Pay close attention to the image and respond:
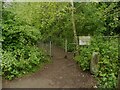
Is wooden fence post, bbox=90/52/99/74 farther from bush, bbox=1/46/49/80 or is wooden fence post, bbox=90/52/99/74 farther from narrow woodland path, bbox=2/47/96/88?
bush, bbox=1/46/49/80

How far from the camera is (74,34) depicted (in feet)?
21.3

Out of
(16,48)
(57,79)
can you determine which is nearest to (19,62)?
(16,48)

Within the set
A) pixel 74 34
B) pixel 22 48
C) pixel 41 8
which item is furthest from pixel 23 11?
pixel 74 34

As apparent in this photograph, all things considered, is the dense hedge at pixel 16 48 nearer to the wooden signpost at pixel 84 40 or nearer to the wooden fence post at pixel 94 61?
the wooden signpost at pixel 84 40

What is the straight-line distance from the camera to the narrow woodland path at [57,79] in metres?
4.50

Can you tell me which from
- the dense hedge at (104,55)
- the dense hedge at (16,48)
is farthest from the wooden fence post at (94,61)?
the dense hedge at (16,48)

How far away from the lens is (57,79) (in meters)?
4.91

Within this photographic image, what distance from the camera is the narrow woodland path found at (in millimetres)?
4500

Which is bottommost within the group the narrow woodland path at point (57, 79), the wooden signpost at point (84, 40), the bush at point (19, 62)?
the narrow woodland path at point (57, 79)

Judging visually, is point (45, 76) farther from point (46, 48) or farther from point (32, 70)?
point (46, 48)

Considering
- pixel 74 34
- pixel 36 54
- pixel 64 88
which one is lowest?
pixel 64 88

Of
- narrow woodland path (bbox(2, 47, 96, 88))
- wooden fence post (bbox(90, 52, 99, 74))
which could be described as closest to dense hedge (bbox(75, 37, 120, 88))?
wooden fence post (bbox(90, 52, 99, 74))

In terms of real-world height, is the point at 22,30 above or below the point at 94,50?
above

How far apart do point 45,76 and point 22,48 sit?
96 cm
